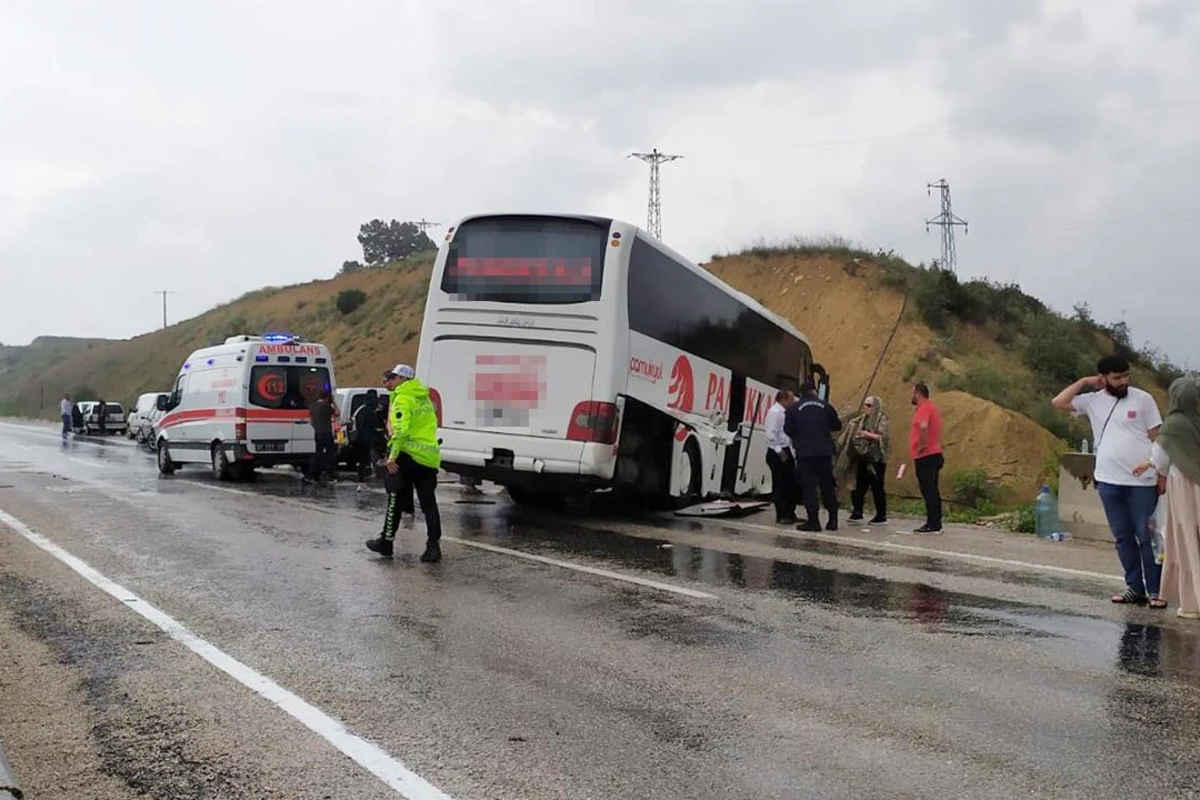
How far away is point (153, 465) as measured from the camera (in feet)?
78.7

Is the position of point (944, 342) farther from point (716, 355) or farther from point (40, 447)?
point (40, 447)

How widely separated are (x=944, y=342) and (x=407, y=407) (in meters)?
22.9

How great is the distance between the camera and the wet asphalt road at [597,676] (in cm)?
429

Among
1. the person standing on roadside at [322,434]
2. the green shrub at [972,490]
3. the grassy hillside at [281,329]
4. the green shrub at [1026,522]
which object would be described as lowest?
the green shrub at [1026,522]

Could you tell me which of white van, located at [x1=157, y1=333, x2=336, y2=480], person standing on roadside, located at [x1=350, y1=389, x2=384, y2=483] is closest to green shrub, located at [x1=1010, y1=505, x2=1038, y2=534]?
person standing on roadside, located at [x1=350, y1=389, x2=384, y2=483]

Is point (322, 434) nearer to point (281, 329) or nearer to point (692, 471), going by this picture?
point (692, 471)

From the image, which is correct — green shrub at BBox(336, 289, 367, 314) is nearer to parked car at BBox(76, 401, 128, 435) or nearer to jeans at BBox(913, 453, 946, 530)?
parked car at BBox(76, 401, 128, 435)

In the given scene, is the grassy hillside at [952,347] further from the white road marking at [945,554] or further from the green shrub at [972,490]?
the white road marking at [945,554]

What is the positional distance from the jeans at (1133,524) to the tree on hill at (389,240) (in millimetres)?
93478

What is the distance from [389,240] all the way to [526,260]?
9078cm

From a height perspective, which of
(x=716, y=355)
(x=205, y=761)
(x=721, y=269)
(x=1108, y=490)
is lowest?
(x=205, y=761)

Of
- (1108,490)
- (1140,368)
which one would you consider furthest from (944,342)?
(1108,490)

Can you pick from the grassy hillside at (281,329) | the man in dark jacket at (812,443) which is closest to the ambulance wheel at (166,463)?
the man in dark jacket at (812,443)

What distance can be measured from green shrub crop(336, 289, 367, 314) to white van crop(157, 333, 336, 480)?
45272 mm
